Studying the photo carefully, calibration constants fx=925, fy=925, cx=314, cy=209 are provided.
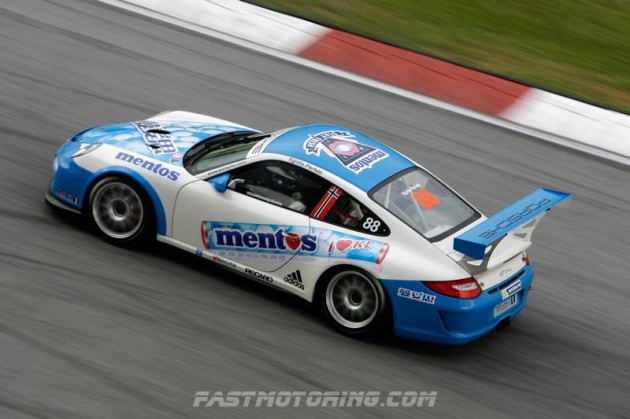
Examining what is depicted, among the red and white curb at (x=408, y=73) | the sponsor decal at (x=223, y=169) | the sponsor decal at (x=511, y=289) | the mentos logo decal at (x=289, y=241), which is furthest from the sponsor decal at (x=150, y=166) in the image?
the red and white curb at (x=408, y=73)

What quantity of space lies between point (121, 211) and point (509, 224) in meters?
3.21

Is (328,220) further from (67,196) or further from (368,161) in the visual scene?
(67,196)

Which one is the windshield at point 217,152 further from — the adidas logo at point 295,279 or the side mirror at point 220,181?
the adidas logo at point 295,279

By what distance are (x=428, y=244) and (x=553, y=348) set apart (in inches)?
60.0

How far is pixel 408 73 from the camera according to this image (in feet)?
40.5

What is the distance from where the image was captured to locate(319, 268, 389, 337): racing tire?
705 cm

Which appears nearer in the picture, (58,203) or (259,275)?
(259,275)

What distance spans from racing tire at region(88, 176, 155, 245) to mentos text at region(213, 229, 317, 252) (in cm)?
65

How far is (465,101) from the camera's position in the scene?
12.0m

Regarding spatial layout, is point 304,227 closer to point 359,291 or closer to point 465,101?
point 359,291

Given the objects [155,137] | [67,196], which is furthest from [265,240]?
[67,196]

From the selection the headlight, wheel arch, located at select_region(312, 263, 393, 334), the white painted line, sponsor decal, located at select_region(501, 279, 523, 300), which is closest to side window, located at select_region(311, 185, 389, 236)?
wheel arch, located at select_region(312, 263, 393, 334)

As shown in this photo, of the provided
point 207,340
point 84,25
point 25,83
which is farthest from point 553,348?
point 84,25

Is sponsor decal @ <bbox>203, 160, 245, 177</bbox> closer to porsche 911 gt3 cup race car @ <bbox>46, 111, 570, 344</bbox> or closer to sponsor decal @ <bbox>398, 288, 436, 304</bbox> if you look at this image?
porsche 911 gt3 cup race car @ <bbox>46, 111, 570, 344</bbox>
